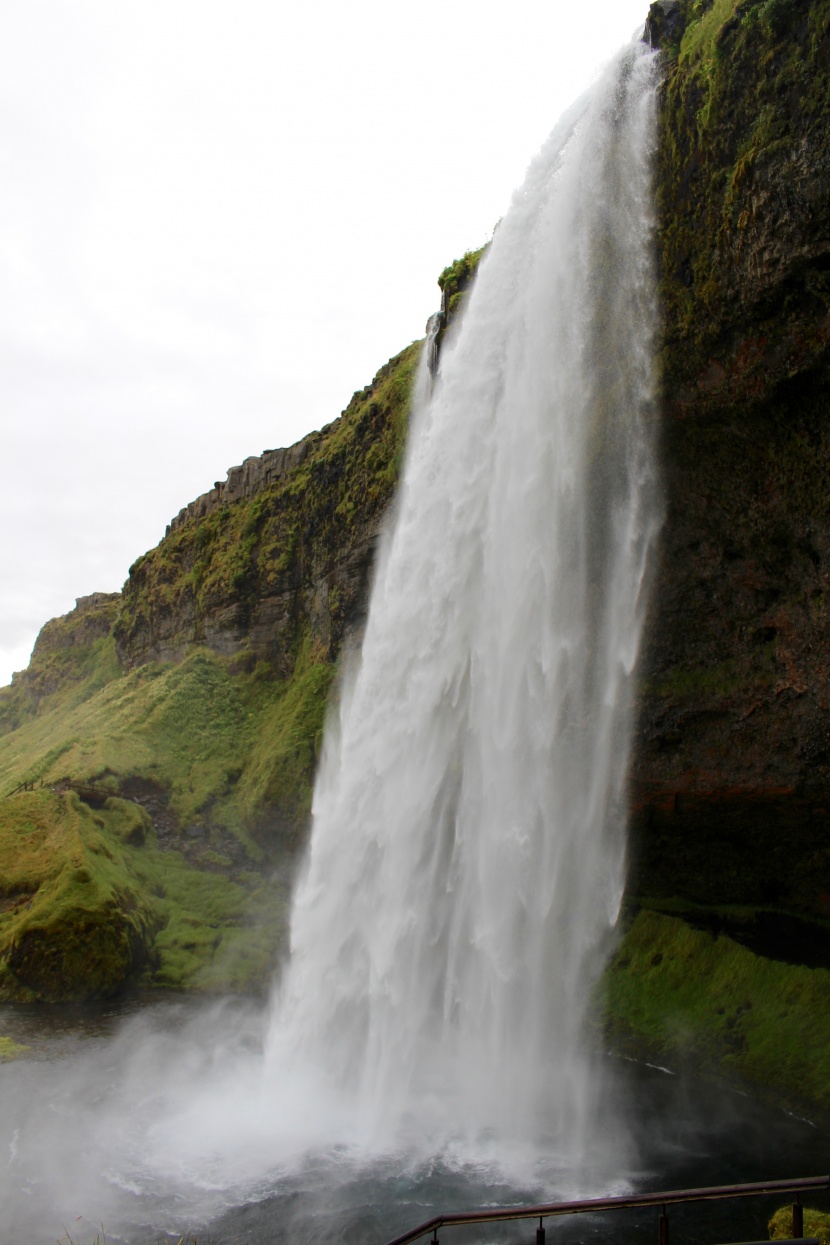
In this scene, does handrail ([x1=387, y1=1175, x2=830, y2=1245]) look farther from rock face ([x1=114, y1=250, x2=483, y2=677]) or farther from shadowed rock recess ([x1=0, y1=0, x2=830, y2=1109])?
rock face ([x1=114, y1=250, x2=483, y2=677])

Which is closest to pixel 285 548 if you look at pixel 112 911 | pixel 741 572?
pixel 112 911

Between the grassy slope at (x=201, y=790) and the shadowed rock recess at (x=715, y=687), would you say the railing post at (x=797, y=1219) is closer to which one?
the shadowed rock recess at (x=715, y=687)

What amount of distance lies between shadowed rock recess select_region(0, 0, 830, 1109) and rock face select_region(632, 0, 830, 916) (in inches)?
1.2

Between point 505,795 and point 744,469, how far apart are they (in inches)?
258

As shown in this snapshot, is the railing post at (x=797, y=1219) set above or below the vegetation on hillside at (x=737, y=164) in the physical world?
below

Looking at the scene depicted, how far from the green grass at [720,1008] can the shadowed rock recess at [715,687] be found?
39mm

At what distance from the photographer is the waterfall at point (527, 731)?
47.0ft

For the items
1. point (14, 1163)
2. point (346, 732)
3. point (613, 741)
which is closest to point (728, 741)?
point (613, 741)

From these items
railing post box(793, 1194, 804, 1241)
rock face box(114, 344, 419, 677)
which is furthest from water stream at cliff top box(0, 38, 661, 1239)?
rock face box(114, 344, 419, 677)

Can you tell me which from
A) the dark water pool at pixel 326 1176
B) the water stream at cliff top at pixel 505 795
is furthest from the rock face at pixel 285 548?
the dark water pool at pixel 326 1176

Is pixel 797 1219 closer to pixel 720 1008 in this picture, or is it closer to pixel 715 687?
pixel 715 687

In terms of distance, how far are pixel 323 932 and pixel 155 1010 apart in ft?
16.3

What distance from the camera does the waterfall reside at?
1431 centimetres

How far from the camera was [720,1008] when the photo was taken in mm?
15359
